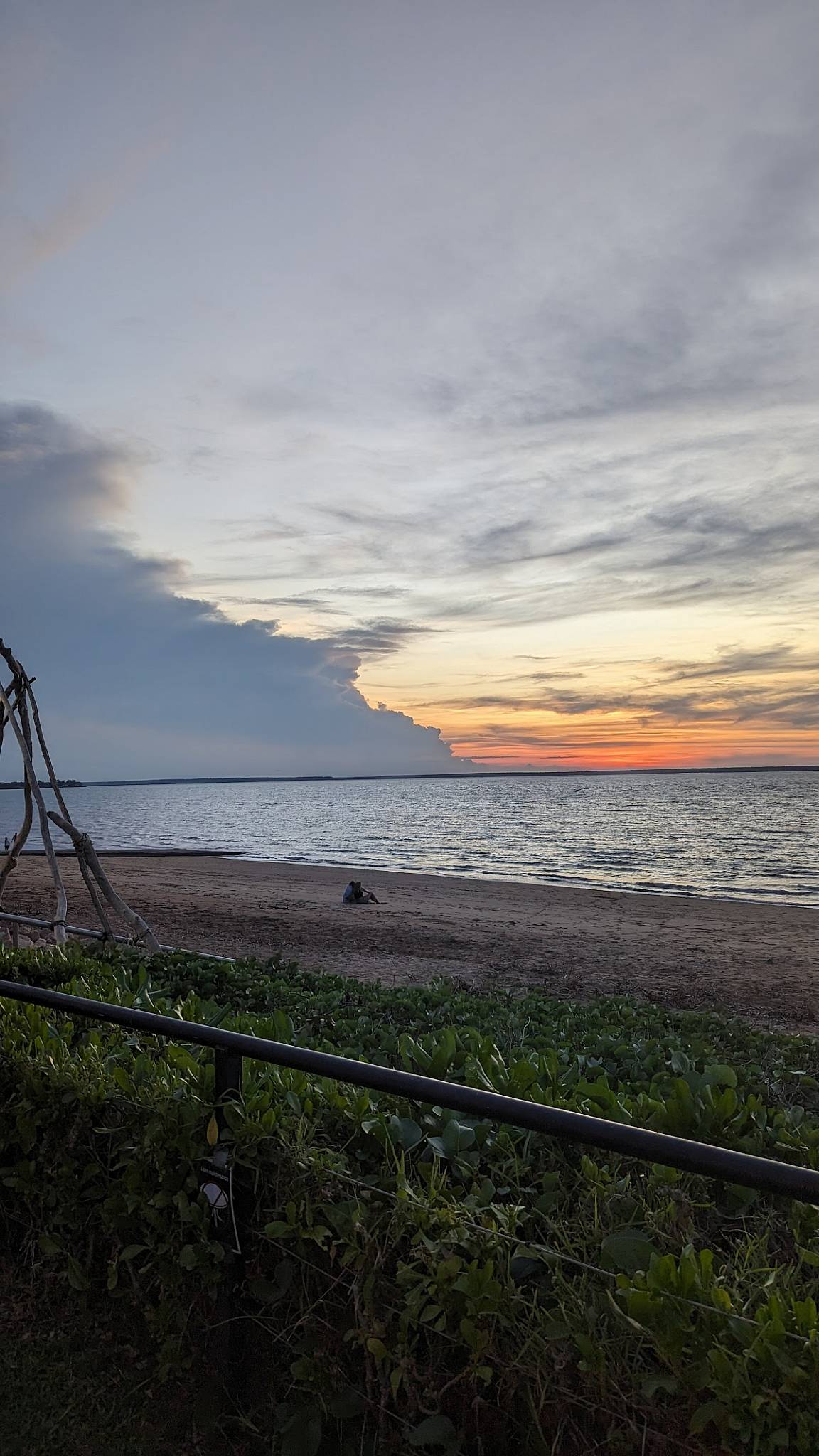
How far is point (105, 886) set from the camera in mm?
8141

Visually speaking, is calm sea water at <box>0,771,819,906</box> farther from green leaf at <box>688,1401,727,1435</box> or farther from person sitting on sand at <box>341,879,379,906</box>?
green leaf at <box>688,1401,727,1435</box>

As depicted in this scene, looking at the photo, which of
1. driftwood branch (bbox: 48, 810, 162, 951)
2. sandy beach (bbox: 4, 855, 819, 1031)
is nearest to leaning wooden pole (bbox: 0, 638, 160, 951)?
driftwood branch (bbox: 48, 810, 162, 951)

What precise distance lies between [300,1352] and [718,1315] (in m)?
1.09

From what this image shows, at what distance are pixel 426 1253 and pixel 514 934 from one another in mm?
15364

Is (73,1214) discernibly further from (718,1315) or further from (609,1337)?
(718,1315)

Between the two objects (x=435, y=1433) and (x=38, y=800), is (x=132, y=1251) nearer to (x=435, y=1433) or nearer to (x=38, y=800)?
(x=435, y=1433)

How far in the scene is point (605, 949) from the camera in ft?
51.0

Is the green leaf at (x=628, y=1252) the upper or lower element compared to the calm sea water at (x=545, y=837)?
upper

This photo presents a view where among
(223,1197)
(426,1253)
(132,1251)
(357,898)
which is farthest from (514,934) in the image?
(426,1253)

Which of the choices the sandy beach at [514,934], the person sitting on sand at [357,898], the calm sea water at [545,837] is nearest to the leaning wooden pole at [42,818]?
the sandy beach at [514,934]

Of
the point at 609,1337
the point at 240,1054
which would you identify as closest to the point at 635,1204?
the point at 609,1337

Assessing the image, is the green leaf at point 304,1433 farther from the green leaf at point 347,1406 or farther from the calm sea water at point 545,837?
the calm sea water at point 545,837

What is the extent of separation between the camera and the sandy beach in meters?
12.4

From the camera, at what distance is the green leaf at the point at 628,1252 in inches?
73.1
